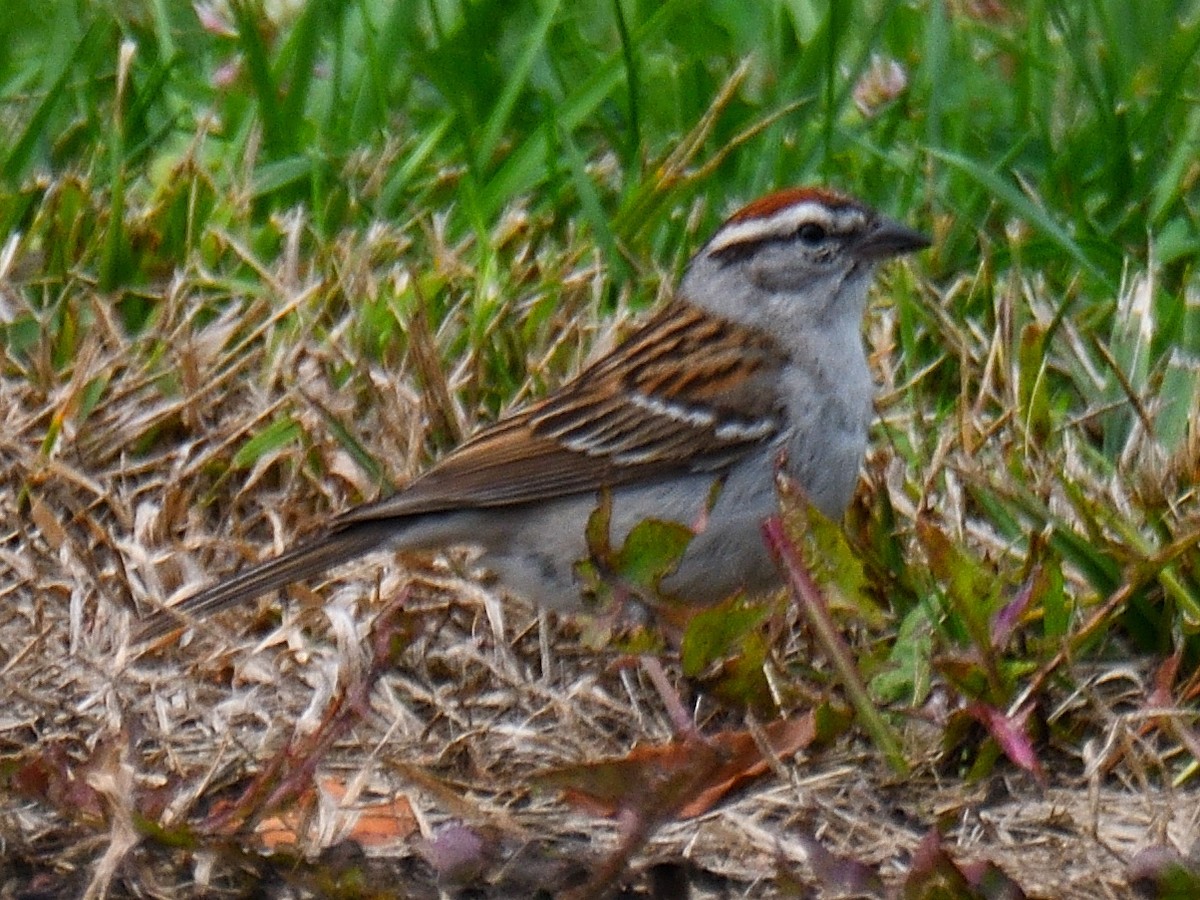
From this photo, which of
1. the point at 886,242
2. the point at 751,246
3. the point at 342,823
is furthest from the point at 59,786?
the point at 886,242

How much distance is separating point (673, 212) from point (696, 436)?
1.14 metres

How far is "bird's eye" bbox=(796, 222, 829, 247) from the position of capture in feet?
14.9

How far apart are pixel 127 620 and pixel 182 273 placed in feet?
3.49

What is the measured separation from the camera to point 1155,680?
3699 millimetres

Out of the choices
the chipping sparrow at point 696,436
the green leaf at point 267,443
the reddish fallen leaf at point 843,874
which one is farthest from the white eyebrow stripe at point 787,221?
the reddish fallen leaf at point 843,874

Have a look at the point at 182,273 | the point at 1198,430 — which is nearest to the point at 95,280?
the point at 182,273

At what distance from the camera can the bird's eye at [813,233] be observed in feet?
14.9

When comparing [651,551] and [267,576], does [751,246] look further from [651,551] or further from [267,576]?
[651,551]

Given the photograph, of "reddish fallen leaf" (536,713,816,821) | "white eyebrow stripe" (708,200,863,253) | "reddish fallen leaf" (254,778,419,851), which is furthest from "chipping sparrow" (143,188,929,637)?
"reddish fallen leaf" (536,713,816,821)

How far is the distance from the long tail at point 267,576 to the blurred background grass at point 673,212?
0.37 metres

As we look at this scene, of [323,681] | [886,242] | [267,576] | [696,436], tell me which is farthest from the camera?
[886,242]

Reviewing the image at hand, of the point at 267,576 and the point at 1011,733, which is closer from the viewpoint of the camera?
the point at 1011,733

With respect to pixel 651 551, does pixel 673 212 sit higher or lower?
lower

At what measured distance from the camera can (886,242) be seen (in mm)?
4547
